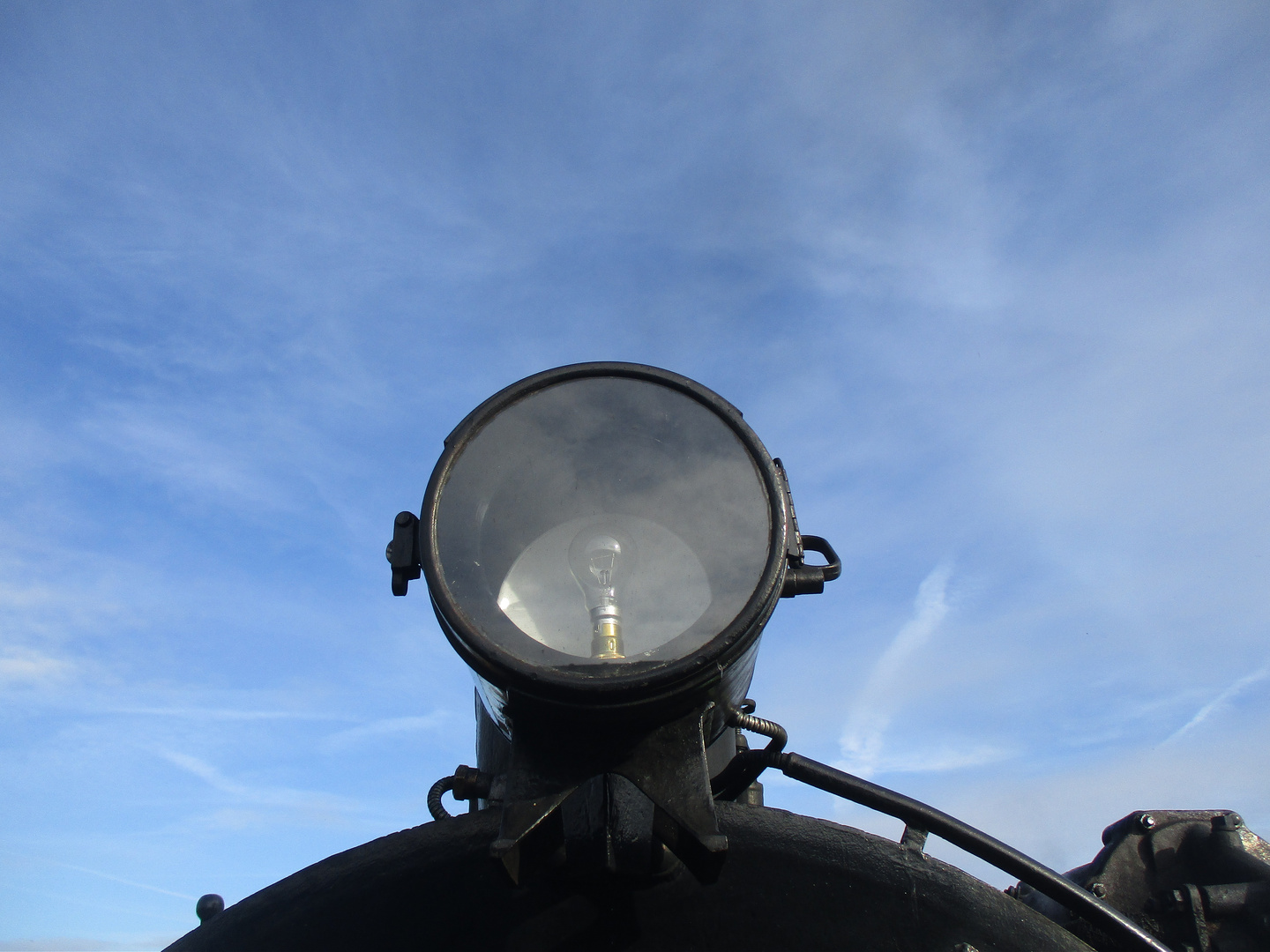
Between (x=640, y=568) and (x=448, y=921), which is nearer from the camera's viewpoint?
(x=448, y=921)

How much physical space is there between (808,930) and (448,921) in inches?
25.0

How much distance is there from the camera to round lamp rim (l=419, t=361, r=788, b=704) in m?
1.43

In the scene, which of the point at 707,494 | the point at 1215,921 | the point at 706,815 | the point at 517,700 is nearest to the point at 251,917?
the point at 517,700

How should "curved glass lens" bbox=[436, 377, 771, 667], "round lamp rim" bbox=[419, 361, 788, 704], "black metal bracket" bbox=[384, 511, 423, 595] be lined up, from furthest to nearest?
"black metal bracket" bbox=[384, 511, 423, 595] → "curved glass lens" bbox=[436, 377, 771, 667] → "round lamp rim" bbox=[419, 361, 788, 704]

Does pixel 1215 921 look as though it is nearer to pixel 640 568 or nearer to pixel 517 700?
pixel 640 568

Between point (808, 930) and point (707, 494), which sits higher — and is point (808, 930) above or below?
below

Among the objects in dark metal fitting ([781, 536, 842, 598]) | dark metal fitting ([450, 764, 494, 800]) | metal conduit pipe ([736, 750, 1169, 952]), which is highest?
dark metal fitting ([781, 536, 842, 598])

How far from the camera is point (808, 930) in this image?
153 cm

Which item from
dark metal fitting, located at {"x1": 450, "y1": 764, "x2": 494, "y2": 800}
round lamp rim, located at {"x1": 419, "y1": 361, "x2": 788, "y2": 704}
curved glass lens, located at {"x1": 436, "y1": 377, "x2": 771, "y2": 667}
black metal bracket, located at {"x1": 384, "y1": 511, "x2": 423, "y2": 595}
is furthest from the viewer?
dark metal fitting, located at {"x1": 450, "y1": 764, "x2": 494, "y2": 800}

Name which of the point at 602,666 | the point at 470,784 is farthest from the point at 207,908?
the point at 602,666

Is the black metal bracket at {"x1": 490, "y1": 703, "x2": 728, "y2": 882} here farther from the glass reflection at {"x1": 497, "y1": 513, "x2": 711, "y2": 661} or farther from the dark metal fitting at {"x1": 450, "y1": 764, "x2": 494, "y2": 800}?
the dark metal fitting at {"x1": 450, "y1": 764, "x2": 494, "y2": 800}

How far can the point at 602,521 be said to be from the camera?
1.74m

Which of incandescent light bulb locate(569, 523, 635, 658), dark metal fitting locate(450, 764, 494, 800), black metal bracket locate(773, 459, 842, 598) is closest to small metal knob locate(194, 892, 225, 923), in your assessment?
dark metal fitting locate(450, 764, 494, 800)

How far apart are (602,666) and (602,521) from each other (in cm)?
36
